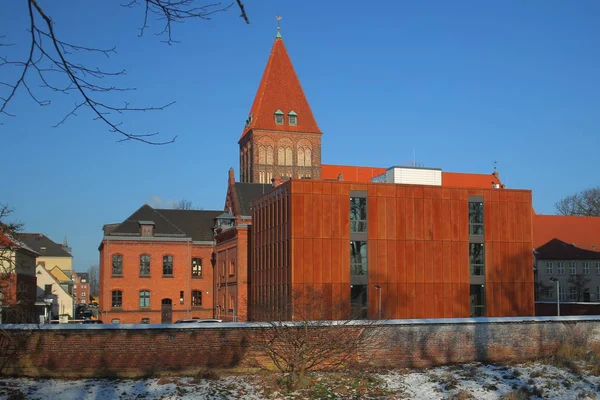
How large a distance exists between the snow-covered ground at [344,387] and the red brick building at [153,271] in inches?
1427

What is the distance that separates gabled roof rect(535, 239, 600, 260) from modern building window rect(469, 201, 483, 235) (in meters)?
30.0

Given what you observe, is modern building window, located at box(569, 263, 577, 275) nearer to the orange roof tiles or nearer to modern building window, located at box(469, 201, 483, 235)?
the orange roof tiles

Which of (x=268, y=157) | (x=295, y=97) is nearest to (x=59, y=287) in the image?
(x=268, y=157)

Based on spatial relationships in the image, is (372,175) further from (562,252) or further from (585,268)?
(585,268)

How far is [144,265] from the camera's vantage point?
59.5 metres

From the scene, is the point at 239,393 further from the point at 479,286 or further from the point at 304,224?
the point at 479,286

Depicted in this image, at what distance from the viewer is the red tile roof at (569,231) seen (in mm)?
71000

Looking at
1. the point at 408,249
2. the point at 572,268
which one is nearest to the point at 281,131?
the point at 572,268

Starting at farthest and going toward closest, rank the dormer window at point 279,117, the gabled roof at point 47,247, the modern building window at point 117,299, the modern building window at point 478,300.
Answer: the gabled roof at point 47,247 < the dormer window at point 279,117 < the modern building window at point 117,299 < the modern building window at point 478,300

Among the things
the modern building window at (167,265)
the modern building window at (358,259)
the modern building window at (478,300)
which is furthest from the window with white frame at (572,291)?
the modern building window at (167,265)

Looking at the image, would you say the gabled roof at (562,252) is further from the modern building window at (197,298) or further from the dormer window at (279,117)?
the modern building window at (197,298)

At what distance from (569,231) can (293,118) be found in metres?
31.3

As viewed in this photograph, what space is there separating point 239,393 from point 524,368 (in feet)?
34.1

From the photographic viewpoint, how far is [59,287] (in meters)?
69.5
